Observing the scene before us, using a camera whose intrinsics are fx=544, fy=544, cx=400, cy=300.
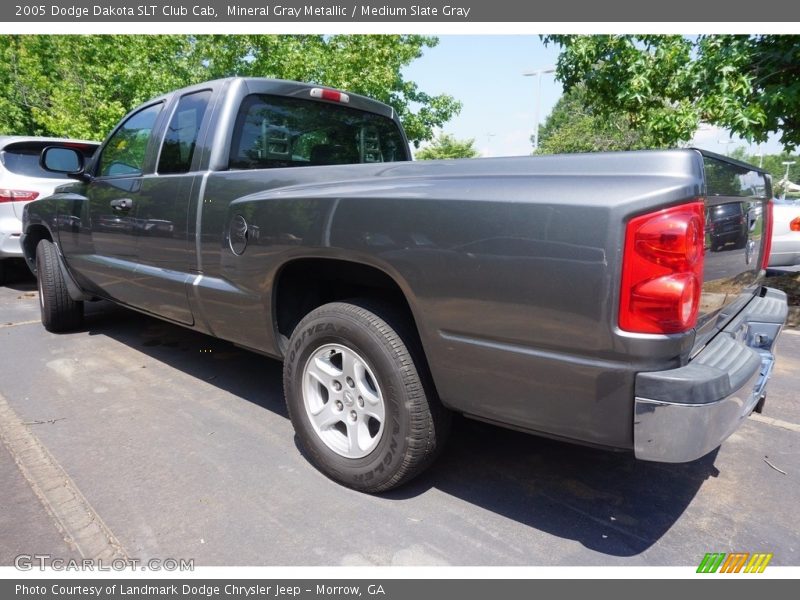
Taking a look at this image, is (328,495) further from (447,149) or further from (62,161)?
(447,149)

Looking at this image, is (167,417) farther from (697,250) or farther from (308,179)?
(697,250)

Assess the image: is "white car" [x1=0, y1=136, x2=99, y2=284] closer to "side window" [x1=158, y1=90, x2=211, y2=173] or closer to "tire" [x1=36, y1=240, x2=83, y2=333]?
"tire" [x1=36, y1=240, x2=83, y2=333]

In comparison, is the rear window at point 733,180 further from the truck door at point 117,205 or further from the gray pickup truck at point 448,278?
the truck door at point 117,205

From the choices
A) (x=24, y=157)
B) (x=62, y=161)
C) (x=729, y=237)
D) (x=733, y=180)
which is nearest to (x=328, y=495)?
(x=729, y=237)

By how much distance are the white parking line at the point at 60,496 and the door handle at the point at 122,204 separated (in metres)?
1.46

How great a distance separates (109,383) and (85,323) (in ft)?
6.52

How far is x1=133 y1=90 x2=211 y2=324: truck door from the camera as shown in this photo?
124 inches

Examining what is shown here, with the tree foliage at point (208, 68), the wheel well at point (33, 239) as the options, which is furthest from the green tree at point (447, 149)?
the wheel well at point (33, 239)

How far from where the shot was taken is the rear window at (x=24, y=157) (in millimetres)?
6559

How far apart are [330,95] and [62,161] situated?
2.42 meters

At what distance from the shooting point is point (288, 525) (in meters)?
2.24
